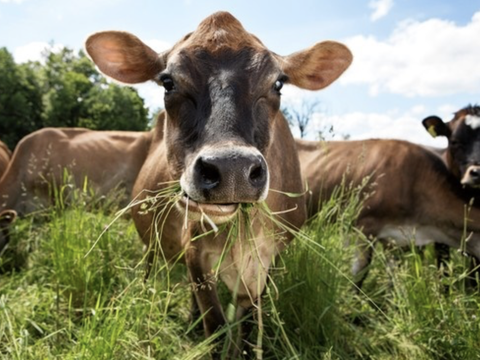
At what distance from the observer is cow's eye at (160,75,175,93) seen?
287 cm

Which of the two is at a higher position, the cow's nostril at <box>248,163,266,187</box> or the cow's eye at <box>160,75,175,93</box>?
the cow's eye at <box>160,75,175,93</box>

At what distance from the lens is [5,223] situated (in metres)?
6.12

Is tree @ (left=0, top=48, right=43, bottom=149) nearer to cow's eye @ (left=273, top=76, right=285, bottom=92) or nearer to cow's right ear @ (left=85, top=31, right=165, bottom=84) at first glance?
cow's right ear @ (left=85, top=31, right=165, bottom=84)

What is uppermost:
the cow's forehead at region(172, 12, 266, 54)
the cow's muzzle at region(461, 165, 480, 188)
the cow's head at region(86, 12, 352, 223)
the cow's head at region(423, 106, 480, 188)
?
the cow's forehead at region(172, 12, 266, 54)

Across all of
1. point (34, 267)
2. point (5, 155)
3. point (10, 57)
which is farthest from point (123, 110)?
point (34, 267)

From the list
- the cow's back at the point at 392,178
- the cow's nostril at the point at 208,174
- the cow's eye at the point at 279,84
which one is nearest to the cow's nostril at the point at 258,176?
the cow's nostril at the point at 208,174

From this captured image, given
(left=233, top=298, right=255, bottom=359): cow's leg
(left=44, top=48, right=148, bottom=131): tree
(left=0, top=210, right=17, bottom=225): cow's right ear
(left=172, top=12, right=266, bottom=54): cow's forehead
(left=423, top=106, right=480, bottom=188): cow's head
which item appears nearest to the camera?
(left=172, top=12, right=266, bottom=54): cow's forehead

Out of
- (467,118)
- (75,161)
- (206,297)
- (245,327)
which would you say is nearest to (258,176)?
(206,297)

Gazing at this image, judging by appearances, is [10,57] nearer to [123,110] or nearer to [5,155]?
[123,110]

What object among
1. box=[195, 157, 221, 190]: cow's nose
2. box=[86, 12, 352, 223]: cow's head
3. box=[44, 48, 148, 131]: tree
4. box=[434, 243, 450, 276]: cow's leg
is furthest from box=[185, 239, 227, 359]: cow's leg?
box=[44, 48, 148, 131]: tree

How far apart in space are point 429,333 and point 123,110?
33.9m

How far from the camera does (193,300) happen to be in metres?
4.28

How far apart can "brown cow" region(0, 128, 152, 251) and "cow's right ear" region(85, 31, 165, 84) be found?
5078 mm

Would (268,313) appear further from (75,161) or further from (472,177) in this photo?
(75,161)
